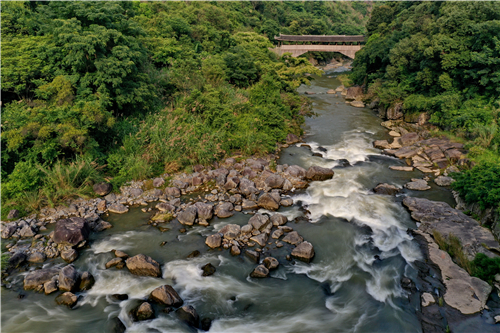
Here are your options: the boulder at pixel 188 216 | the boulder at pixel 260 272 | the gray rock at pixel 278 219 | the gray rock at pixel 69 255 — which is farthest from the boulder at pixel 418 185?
the gray rock at pixel 69 255

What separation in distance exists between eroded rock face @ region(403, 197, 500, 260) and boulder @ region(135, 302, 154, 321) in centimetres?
1033

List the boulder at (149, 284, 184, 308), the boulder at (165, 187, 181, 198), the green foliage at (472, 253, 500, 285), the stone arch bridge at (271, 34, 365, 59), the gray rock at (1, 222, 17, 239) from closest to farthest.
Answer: the boulder at (149, 284, 184, 308), the green foliage at (472, 253, 500, 285), the gray rock at (1, 222, 17, 239), the boulder at (165, 187, 181, 198), the stone arch bridge at (271, 34, 365, 59)

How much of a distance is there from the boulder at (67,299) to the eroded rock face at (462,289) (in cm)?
A: 1068

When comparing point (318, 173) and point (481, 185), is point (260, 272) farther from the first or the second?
point (481, 185)

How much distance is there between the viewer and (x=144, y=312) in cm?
857

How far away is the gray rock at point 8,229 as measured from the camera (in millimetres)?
11393

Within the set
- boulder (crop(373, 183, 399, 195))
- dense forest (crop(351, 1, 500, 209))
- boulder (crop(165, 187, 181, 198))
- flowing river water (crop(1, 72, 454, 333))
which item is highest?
dense forest (crop(351, 1, 500, 209))

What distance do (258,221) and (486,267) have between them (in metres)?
7.62

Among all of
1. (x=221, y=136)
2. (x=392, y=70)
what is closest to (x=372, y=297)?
(x=221, y=136)

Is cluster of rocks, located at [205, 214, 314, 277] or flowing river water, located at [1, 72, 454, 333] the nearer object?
flowing river water, located at [1, 72, 454, 333]

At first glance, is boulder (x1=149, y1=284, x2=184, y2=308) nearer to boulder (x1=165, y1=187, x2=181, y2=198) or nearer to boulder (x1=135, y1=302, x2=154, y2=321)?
boulder (x1=135, y1=302, x2=154, y2=321)

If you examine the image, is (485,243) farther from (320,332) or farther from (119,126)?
(119,126)

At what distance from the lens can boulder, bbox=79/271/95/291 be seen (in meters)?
9.56

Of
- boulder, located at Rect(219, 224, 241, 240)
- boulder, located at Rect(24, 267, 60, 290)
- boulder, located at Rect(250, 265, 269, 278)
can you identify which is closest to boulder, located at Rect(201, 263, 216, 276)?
boulder, located at Rect(250, 265, 269, 278)
